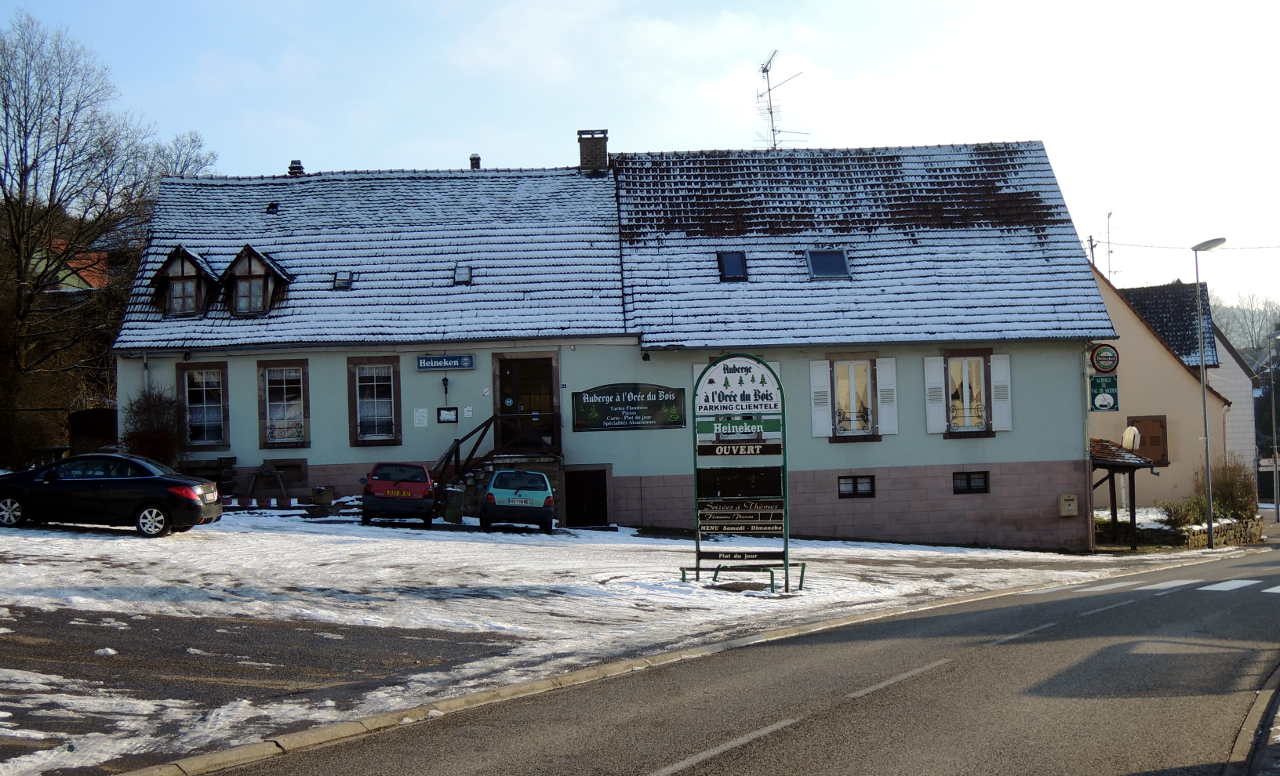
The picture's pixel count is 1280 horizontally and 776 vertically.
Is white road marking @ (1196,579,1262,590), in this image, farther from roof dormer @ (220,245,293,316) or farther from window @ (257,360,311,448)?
roof dormer @ (220,245,293,316)

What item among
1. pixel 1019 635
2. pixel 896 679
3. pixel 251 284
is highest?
pixel 251 284

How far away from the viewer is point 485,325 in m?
30.4

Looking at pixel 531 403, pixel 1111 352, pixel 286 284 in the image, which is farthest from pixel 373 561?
pixel 1111 352

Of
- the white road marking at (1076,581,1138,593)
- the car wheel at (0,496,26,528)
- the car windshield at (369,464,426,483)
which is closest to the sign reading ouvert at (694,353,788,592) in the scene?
the white road marking at (1076,581,1138,593)

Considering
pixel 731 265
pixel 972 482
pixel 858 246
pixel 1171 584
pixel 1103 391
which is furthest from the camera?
pixel 1103 391

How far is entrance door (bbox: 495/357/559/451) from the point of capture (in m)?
30.1

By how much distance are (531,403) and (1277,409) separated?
69918mm

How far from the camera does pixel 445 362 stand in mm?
30156

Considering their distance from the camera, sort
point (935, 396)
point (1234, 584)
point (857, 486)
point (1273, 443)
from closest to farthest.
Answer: point (1234, 584) < point (857, 486) < point (935, 396) < point (1273, 443)

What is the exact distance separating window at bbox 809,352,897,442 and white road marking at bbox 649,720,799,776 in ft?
72.4

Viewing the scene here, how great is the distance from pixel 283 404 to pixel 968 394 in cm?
1768

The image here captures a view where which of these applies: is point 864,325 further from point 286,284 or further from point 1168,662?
point 1168,662

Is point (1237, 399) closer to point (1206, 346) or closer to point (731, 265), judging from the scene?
point (1206, 346)

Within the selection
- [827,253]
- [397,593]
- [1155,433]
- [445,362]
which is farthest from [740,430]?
[1155,433]
